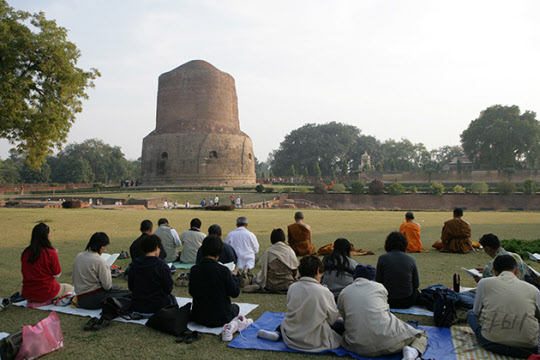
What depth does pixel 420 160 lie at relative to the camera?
68438 millimetres

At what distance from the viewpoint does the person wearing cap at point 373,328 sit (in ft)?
9.52

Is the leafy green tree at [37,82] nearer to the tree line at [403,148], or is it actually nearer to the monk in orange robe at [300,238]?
the monk in orange robe at [300,238]

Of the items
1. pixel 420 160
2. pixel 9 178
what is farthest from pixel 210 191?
pixel 420 160

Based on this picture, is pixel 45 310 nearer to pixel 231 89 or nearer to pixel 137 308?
pixel 137 308

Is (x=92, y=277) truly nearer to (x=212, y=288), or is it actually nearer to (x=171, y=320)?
(x=171, y=320)

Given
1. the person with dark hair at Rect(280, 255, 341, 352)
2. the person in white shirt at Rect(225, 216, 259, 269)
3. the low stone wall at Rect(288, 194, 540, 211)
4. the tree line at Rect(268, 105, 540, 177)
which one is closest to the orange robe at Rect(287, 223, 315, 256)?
the person in white shirt at Rect(225, 216, 259, 269)

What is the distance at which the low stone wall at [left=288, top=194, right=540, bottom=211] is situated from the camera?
Answer: 2486cm

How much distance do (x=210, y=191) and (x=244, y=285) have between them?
76.9ft

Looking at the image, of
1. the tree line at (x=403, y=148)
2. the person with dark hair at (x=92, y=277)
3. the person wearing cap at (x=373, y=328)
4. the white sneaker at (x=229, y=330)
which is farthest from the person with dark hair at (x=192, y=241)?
the tree line at (x=403, y=148)

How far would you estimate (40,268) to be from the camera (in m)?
4.07

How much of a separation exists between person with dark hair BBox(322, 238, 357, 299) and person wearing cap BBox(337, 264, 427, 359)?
100 centimetres

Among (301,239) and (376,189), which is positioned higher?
(376,189)

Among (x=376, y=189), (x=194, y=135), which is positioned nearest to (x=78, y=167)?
(x=194, y=135)

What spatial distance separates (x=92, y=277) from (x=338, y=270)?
257 centimetres
